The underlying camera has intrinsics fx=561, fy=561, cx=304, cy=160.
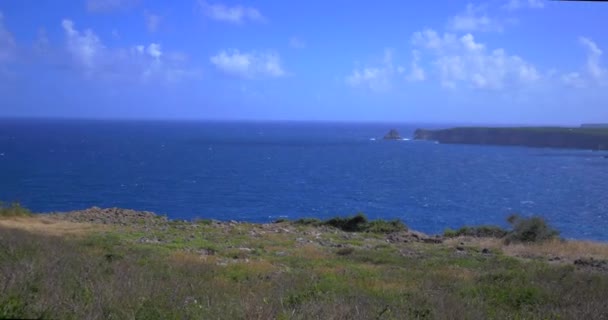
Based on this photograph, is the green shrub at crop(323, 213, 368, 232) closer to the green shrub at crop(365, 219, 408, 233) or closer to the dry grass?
the green shrub at crop(365, 219, 408, 233)

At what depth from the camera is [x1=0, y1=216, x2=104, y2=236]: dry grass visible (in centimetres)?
2259

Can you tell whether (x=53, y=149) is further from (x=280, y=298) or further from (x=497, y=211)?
(x=280, y=298)

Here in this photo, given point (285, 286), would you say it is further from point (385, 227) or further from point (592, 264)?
point (385, 227)

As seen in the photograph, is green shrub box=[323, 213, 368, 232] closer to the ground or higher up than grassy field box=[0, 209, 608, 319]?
closer to the ground

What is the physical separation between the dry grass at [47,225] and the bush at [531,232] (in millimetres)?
18003

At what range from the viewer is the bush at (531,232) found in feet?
80.5

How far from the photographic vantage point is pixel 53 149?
350 ft

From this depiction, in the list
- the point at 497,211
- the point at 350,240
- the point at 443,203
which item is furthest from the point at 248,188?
the point at 350,240

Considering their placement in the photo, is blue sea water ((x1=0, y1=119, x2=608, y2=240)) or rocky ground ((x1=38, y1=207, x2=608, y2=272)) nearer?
rocky ground ((x1=38, y1=207, x2=608, y2=272))

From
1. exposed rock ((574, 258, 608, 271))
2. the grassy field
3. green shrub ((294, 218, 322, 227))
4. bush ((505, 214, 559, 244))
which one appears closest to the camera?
the grassy field

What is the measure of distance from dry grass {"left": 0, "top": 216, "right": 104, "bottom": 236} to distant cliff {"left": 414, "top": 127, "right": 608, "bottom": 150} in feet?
402

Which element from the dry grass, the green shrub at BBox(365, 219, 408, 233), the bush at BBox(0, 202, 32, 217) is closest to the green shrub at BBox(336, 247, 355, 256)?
Result: the green shrub at BBox(365, 219, 408, 233)

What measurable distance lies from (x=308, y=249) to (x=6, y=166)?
68.7 m

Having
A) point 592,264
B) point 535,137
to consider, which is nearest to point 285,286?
point 592,264
